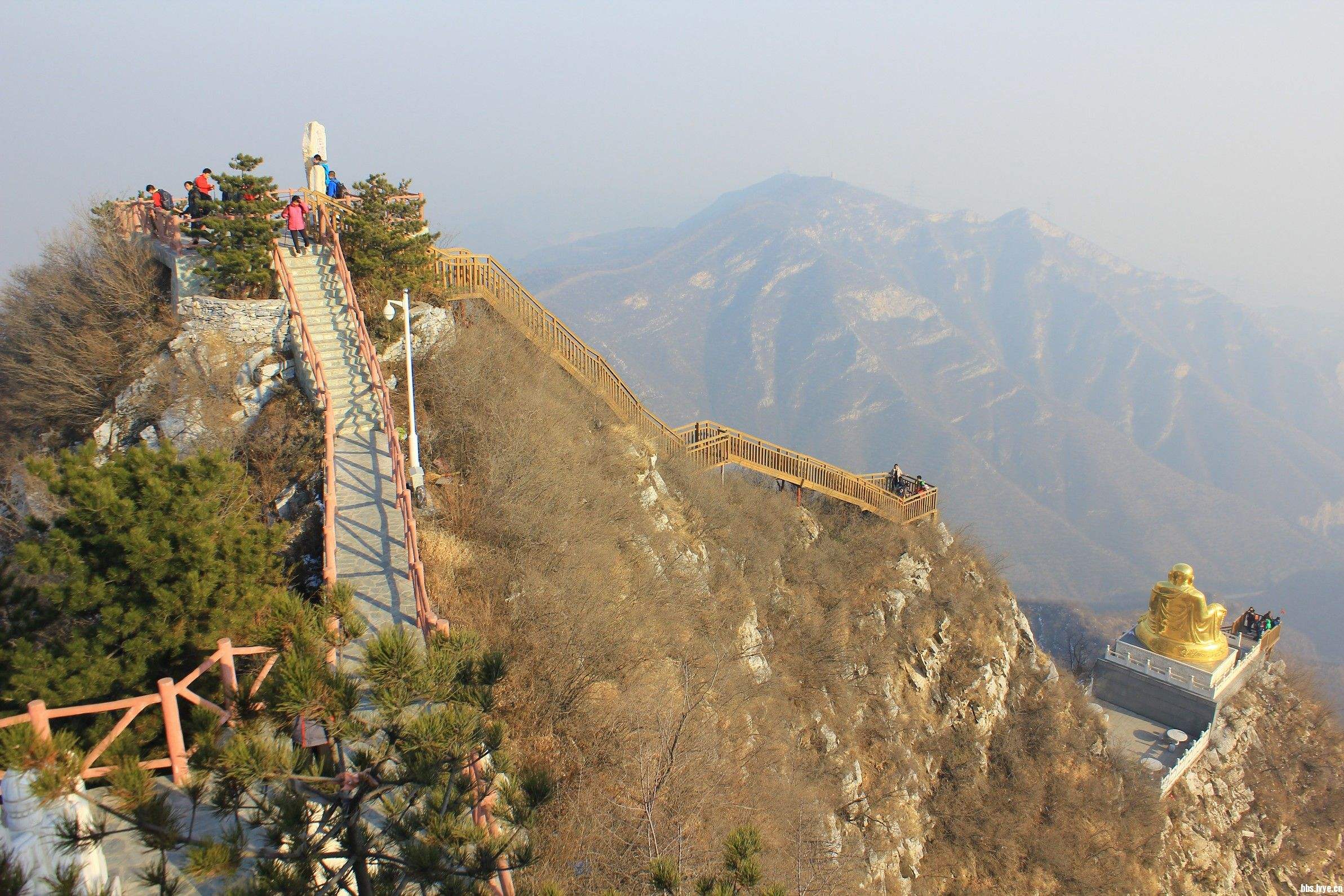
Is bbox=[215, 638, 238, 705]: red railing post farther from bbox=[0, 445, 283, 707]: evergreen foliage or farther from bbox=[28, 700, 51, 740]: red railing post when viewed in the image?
bbox=[28, 700, 51, 740]: red railing post

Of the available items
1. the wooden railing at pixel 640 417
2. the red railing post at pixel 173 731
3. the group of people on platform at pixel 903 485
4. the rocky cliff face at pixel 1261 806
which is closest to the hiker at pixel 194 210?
the wooden railing at pixel 640 417

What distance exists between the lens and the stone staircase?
12.7 metres

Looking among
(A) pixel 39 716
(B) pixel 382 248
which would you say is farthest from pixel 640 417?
(A) pixel 39 716

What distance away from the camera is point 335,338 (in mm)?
13617

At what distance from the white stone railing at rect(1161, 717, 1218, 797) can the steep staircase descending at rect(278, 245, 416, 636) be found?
21.1m

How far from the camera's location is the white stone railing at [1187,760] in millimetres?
20553

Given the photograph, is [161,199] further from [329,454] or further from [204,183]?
[329,454]

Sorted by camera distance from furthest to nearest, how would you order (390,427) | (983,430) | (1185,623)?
1. (983,430)
2. (1185,623)
3. (390,427)

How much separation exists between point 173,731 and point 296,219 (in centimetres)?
1167

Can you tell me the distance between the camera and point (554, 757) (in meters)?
8.45

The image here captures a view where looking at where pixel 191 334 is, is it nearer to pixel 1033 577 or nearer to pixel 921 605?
pixel 921 605

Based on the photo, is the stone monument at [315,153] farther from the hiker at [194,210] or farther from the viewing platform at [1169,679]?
the viewing platform at [1169,679]

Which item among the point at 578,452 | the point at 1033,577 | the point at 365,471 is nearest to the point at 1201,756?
the point at 578,452

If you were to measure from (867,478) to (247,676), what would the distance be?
19001 mm
